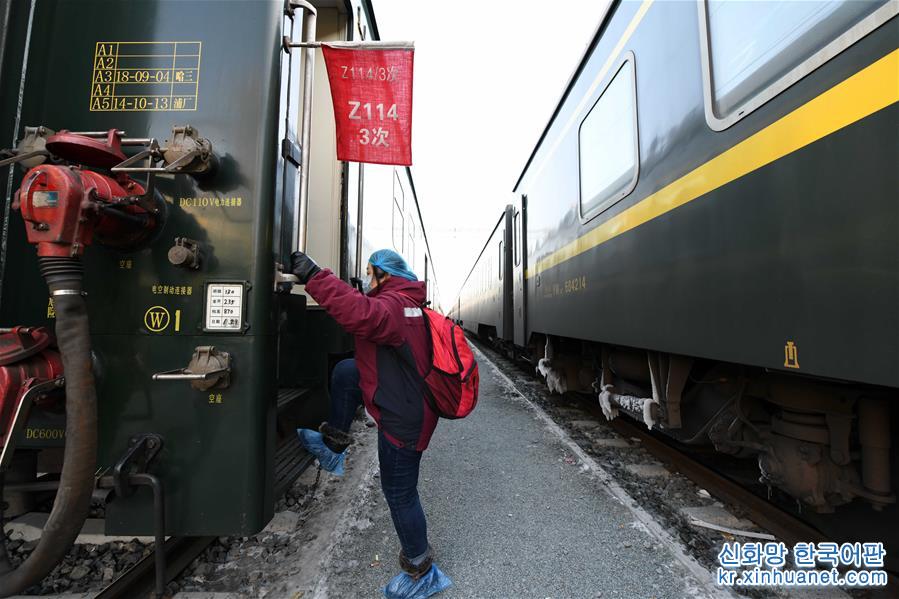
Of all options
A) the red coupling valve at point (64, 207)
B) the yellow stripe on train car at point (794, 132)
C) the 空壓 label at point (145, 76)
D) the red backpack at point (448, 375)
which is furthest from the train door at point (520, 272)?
the red coupling valve at point (64, 207)

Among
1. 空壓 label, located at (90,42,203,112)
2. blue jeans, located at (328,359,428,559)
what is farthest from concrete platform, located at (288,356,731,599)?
空壓 label, located at (90,42,203,112)

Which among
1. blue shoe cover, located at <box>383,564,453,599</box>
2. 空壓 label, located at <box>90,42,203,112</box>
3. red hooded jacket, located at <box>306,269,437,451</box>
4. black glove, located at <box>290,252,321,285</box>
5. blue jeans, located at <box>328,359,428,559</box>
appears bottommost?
blue shoe cover, located at <box>383,564,453,599</box>

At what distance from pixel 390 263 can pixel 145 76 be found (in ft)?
4.21

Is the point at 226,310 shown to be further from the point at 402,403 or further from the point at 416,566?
the point at 416,566

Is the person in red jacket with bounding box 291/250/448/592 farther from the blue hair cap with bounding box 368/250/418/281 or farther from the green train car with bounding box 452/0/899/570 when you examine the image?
the green train car with bounding box 452/0/899/570

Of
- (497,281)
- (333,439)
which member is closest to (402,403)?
(333,439)

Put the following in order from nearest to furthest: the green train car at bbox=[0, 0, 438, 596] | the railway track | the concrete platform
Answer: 1. the green train car at bbox=[0, 0, 438, 596]
2. the railway track
3. the concrete platform

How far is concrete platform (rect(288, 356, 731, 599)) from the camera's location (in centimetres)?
208

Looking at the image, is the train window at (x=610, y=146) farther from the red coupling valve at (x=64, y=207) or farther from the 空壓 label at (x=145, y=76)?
the red coupling valve at (x=64, y=207)

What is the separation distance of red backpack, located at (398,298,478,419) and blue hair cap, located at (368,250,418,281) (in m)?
0.23

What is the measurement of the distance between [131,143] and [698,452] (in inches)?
182

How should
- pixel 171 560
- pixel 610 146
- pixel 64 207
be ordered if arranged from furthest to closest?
pixel 610 146, pixel 171 560, pixel 64 207

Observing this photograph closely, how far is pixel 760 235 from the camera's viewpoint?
174 cm

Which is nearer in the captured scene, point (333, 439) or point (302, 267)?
point (302, 267)
